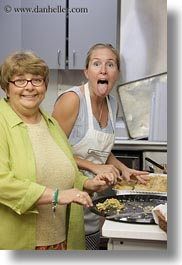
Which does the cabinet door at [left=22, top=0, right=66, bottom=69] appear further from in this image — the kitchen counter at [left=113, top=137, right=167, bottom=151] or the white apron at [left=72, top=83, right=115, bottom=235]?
the kitchen counter at [left=113, top=137, right=167, bottom=151]

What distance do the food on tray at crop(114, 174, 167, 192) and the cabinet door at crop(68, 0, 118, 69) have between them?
328 millimetres

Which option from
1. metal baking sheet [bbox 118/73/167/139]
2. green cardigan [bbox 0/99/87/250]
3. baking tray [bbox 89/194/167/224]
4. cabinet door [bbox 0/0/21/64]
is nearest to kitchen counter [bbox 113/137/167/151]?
metal baking sheet [bbox 118/73/167/139]

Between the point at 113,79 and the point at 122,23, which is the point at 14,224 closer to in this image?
the point at 113,79

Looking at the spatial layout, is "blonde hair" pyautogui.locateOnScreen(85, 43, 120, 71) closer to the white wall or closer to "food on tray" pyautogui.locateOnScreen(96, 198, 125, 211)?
the white wall

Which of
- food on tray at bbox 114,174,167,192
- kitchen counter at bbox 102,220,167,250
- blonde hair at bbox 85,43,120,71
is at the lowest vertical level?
kitchen counter at bbox 102,220,167,250

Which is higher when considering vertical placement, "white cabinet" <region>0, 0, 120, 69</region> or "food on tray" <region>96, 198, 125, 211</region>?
"white cabinet" <region>0, 0, 120, 69</region>

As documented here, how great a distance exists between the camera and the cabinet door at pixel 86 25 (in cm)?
91

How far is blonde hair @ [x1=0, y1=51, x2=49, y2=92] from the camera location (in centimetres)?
83

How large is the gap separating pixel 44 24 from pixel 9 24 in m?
0.09

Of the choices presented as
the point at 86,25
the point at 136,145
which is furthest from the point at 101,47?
the point at 136,145

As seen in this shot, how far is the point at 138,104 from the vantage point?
98 centimetres

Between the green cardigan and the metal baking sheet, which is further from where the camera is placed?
the metal baking sheet

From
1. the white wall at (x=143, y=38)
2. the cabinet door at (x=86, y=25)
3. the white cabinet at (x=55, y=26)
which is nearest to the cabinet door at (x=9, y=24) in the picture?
the white cabinet at (x=55, y=26)

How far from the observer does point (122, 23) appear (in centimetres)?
96
